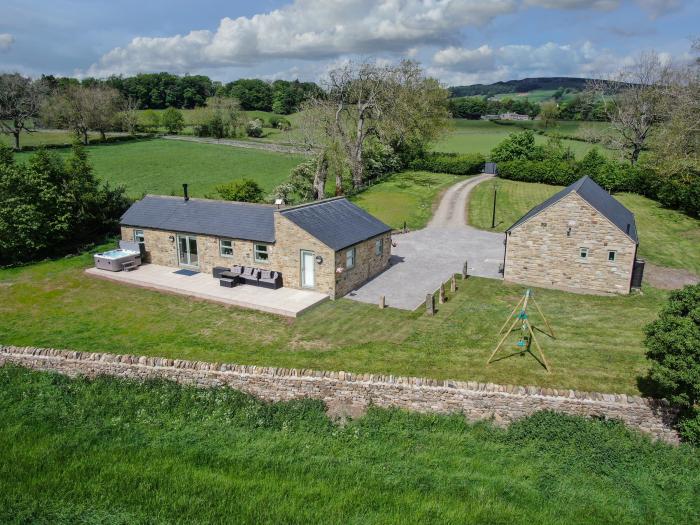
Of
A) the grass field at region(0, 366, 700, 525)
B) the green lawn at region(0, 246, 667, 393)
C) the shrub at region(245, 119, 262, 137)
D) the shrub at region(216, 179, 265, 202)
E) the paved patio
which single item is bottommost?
the grass field at region(0, 366, 700, 525)

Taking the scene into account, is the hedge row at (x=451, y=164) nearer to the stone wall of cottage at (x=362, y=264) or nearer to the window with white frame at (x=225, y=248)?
the stone wall of cottage at (x=362, y=264)

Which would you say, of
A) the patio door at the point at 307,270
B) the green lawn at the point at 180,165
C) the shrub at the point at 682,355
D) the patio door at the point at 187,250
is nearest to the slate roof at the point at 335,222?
the patio door at the point at 307,270

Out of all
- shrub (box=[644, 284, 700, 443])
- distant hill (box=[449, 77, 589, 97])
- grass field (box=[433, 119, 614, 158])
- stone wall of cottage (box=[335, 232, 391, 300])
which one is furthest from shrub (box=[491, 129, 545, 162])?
distant hill (box=[449, 77, 589, 97])

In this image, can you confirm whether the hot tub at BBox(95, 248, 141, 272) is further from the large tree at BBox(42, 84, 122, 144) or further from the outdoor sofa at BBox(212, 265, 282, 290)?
the large tree at BBox(42, 84, 122, 144)

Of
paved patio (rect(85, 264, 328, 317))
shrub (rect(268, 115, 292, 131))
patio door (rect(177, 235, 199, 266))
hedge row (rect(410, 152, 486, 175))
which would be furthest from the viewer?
shrub (rect(268, 115, 292, 131))

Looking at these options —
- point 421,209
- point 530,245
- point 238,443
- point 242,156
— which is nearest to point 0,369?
point 238,443

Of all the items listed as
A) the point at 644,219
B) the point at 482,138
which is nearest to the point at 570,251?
the point at 644,219

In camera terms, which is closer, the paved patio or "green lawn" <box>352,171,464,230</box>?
the paved patio
